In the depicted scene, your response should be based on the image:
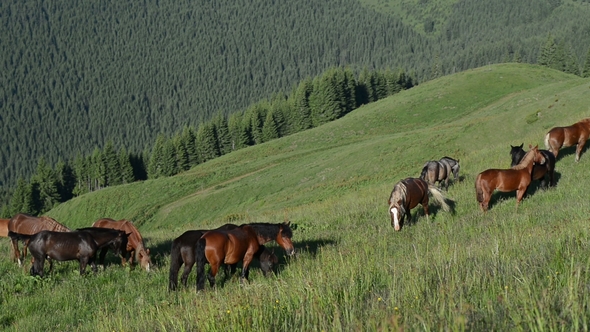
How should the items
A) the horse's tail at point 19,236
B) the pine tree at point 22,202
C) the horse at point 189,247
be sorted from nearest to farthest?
the horse at point 189,247, the horse's tail at point 19,236, the pine tree at point 22,202

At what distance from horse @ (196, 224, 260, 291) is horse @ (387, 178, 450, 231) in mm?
5591

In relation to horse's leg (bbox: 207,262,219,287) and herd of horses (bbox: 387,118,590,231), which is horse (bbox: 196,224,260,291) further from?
herd of horses (bbox: 387,118,590,231)

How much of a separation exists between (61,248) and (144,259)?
228 centimetres

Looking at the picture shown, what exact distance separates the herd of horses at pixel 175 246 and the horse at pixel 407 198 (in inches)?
167

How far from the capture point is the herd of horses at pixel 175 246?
10.4m

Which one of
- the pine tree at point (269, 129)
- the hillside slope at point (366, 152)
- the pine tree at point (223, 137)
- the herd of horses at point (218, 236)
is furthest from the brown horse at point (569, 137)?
the pine tree at point (223, 137)

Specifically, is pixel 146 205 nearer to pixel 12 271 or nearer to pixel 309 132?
pixel 309 132

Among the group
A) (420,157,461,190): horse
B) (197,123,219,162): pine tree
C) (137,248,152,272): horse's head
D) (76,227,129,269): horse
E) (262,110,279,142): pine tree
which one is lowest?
(197,123,219,162): pine tree

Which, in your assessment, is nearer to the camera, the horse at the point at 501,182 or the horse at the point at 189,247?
the horse at the point at 189,247

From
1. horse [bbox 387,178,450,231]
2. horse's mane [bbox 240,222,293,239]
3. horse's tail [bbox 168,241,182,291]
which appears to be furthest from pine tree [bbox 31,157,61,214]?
horse's mane [bbox 240,222,293,239]

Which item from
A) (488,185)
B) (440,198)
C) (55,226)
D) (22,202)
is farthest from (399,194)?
(22,202)

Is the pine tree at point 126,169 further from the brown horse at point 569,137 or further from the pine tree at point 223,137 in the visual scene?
the brown horse at point 569,137

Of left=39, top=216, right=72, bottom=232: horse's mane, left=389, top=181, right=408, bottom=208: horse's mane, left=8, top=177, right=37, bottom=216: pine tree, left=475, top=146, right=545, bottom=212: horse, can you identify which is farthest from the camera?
left=8, top=177, right=37, bottom=216: pine tree

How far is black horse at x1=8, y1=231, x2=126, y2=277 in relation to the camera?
1294 centimetres
